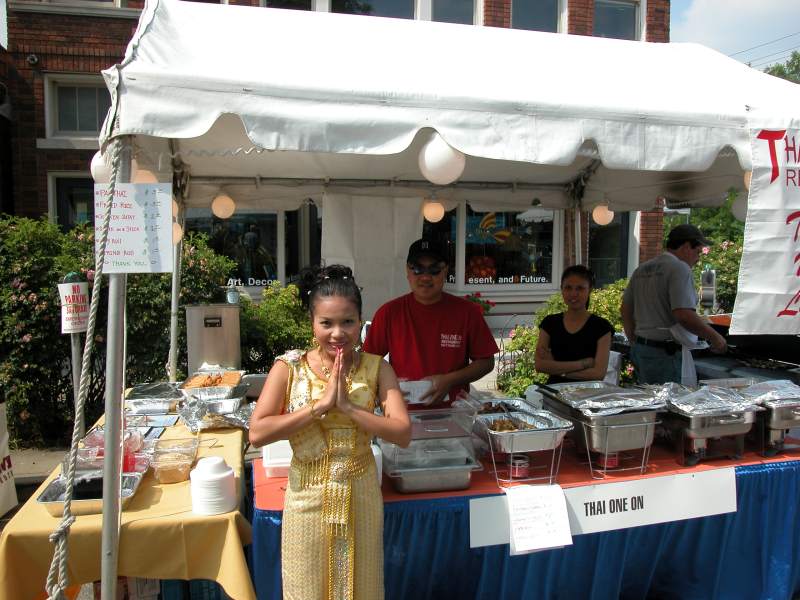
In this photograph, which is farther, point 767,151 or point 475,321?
point 475,321

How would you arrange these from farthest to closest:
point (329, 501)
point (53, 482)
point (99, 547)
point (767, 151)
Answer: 1. point (767, 151)
2. point (53, 482)
3. point (99, 547)
4. point (329, 501)

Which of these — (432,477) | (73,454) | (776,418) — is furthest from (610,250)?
(73,454)

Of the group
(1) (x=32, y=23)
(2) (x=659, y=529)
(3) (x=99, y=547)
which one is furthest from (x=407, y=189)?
(1) (x=32, y=23)

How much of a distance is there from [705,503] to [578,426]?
61 cm

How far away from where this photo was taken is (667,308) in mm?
4012

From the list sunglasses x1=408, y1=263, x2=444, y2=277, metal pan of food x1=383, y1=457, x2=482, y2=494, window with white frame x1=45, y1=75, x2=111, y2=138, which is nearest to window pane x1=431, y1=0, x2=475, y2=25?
window with white frame x1=45, y1=75, x2=111, y2=138

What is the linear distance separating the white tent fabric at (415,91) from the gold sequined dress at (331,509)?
3.26 ft

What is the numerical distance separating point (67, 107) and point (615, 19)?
9.34m

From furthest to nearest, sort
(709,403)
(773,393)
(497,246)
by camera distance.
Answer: (497,246)
(773,393)
(709,403)

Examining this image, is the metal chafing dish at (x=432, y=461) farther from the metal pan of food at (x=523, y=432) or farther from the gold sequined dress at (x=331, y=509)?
the gold sequined dress at (x=331, y=509)

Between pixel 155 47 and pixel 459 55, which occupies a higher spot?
pixel 459 55

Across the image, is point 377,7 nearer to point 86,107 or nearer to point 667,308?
point 86,107

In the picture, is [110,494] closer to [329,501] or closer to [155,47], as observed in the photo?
[329,501]

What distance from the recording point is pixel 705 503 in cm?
241
